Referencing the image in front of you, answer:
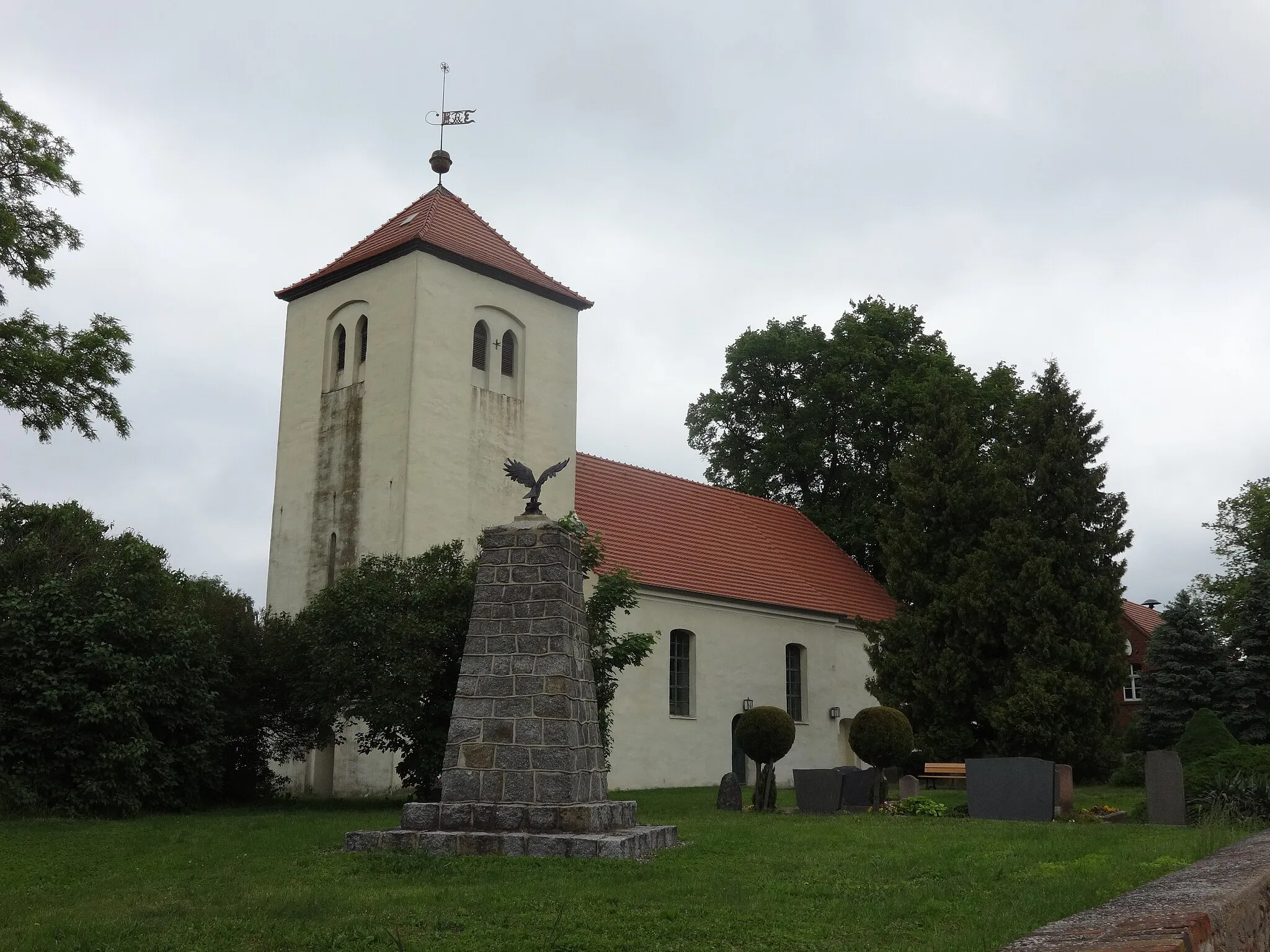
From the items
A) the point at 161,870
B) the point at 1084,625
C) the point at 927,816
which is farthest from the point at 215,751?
the point at 1084,625

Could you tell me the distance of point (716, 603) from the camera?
28.7 m

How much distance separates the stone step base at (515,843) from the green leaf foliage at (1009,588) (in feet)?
57.1

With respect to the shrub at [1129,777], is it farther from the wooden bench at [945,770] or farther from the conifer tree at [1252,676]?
the wooden bench at [945,770]

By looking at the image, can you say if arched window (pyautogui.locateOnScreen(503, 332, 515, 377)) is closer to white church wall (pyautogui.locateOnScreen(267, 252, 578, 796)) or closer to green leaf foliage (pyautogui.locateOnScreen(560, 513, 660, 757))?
white church wall (pyautogui.locateOnScreen(267, 252, 578, 796))

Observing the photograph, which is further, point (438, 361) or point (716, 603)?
point (716, 603)

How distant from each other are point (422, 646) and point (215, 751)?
13.7 feet

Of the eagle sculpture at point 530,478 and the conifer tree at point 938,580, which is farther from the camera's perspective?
the conifer tree at point 938,580

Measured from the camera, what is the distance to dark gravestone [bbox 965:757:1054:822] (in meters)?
15.9

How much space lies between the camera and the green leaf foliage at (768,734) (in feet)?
61.4

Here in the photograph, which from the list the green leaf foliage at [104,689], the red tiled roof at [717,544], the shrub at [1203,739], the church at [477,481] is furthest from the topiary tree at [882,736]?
the green leaf foliage at [104,689]

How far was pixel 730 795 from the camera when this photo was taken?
1795 centimetres

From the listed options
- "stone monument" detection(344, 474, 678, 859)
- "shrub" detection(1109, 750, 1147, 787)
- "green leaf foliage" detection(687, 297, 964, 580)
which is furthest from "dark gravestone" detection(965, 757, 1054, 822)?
"green leaf foliage" detection(687, 297, 964, 580)

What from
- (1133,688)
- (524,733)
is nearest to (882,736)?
(524,733)

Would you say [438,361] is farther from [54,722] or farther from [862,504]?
[862,504]
